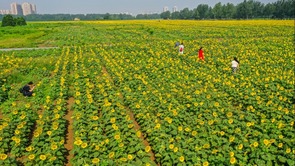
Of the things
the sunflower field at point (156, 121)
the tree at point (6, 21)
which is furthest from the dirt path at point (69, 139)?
the tree at point (6, 21)

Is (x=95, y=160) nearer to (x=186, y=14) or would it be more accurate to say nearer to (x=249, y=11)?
(x=249, y=11)

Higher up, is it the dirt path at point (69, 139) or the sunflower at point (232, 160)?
the sunflower at point (232, 160)

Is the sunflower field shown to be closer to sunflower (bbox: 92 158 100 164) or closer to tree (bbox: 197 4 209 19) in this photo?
sunflower (bbox: 92 158 100 164)

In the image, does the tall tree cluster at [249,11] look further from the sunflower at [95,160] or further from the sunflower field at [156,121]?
the sunflower at [95,160]

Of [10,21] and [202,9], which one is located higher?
[202,9]

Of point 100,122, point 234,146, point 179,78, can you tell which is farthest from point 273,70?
point 100,122

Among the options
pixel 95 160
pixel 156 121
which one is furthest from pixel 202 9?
pixel 95 160

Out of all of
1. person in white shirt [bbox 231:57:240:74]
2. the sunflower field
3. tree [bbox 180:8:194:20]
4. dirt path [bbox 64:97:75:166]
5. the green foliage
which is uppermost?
tree [bbox 180:8:194:20]

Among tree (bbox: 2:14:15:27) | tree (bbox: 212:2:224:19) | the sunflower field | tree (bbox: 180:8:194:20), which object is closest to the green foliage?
tree (bbox: 2:14:15:27)

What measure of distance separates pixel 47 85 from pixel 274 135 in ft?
33.3

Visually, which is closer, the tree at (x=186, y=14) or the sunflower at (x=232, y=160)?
A: the sunflower at (x=232, y=160)

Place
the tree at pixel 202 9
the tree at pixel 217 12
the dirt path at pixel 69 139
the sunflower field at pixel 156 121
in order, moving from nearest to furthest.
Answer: the sunflower field at pixel 156 121 → the dirt path at pixel 69 139 → the tree at pixel 217 12 → the tree at pixel 202 9

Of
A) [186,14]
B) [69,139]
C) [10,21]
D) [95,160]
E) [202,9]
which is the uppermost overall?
[202,9]

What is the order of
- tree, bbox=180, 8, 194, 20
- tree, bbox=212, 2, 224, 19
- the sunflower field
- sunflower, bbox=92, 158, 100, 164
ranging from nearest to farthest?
sunflower, bbox=92, 158, 100, 164
the sunflower field
tree, bbox=212, 2, 224, 19
tree, bbox=180, 8, 194, 20
